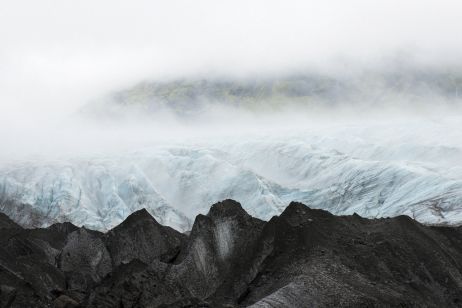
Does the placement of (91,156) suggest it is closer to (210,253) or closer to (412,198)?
(412,198)

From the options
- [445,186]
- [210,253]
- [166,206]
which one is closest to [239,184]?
[166,206]

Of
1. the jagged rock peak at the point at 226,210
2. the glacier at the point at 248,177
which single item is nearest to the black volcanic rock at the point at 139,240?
the jagged rock peak at the point at 226,210

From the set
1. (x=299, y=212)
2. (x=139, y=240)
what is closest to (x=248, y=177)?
(x=139, y=240)

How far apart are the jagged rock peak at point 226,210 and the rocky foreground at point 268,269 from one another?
8cm

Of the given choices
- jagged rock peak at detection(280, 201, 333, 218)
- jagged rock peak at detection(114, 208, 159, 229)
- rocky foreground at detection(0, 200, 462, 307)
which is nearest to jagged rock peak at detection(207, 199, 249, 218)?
rocky foreground at detection(0, 200, 462, 307)

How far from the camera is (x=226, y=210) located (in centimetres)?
4962

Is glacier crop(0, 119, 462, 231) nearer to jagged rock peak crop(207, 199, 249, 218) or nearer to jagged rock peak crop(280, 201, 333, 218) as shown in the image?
jagged rock peak crop(207, 199, 249, 218)

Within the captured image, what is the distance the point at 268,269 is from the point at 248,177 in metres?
98.8

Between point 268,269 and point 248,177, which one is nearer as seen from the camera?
point 268,269

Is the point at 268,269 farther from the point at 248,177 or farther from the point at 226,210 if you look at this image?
the point at 248,177

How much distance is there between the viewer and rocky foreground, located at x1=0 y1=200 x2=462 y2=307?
3619cm

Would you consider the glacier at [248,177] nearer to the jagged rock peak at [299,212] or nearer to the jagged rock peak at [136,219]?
the jagged rock peak at [136,219]

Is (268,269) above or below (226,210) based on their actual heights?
below

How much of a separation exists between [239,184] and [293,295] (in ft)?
342
